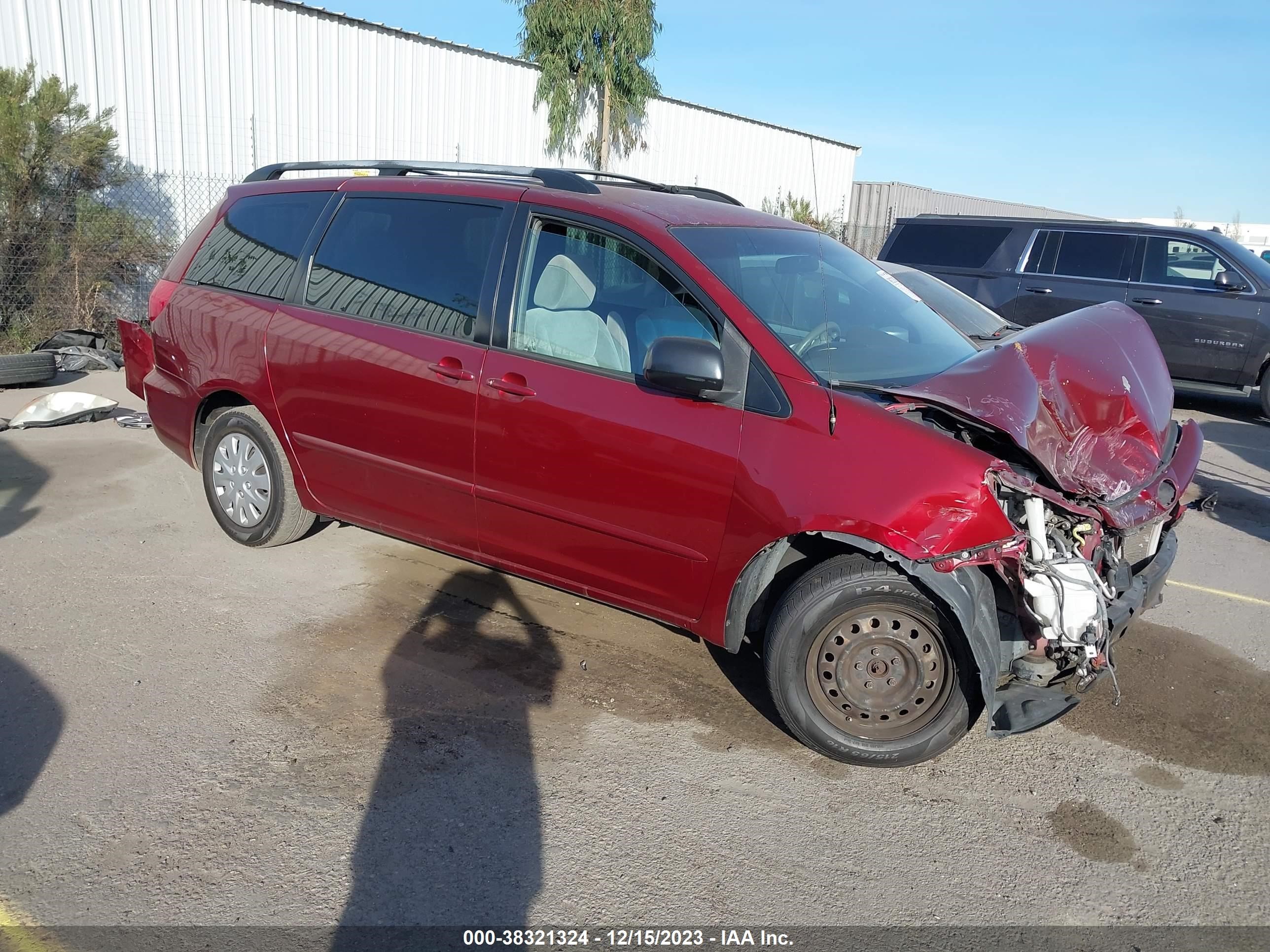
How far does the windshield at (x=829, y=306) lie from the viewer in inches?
145

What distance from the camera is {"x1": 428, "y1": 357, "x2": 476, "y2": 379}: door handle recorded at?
404cm

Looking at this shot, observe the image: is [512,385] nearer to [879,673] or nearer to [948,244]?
[879,673]

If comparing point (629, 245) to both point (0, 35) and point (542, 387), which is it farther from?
point (0, 35)

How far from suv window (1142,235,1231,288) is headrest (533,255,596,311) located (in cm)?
908

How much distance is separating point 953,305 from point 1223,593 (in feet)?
7.26

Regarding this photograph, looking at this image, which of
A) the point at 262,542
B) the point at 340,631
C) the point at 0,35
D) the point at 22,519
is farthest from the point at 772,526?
the point at 0,35

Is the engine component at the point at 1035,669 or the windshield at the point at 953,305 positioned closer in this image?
the engine component at the point at 1035,669

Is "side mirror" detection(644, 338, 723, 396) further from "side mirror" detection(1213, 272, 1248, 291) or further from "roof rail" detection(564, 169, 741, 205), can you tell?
"side mirror" detection(1213, 272, 1248, 291)

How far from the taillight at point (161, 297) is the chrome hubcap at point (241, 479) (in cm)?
87

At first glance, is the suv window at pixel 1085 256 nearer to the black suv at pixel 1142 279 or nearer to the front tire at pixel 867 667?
the black suv at pixel 1142 279

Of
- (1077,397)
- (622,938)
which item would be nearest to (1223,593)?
(1077,397)

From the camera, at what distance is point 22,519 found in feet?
18.3

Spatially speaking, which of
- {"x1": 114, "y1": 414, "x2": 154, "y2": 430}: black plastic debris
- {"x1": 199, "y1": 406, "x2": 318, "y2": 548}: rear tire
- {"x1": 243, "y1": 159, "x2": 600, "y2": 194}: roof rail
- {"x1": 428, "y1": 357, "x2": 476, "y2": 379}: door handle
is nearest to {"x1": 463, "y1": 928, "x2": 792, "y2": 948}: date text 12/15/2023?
{"x1": 428, "y1": 357, "x2": 476, "y2": 379}: door handle

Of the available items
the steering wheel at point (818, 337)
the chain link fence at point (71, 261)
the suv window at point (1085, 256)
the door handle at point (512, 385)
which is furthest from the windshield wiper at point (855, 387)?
the chain link fence at point (71, 261)
